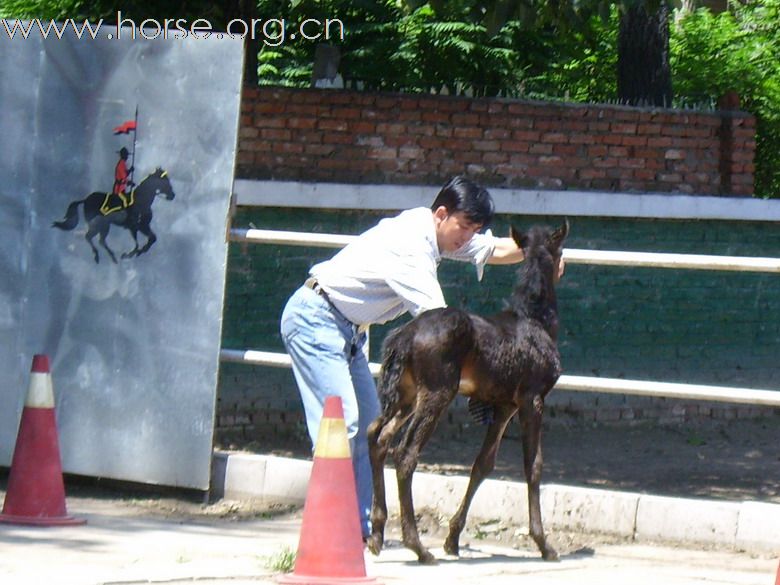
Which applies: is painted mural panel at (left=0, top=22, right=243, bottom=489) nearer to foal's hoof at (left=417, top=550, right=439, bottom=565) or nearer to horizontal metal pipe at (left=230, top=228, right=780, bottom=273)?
horizontal metal pipe at (left=230, top=228, right=780, bottom=273)

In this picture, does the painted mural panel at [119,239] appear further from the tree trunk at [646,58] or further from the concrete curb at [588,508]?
the tree trunk at [646,58]

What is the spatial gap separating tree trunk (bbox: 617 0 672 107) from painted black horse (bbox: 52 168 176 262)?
255 inches

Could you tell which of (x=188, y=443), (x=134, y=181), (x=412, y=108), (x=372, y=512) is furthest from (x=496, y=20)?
(x=372, y=512)

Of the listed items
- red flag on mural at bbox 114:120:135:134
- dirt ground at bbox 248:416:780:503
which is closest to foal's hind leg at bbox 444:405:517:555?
red flag on mural at bbox 114:120:135:134

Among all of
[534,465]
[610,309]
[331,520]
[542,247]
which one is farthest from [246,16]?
[331,520]

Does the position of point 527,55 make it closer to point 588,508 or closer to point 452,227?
point 588,508

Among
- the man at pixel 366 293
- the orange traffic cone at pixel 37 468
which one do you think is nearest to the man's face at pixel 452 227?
the man at pixel 366 293

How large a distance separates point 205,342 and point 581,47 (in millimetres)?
10384

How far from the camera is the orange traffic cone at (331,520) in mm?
4926

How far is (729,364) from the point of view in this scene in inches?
454

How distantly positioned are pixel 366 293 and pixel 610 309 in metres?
5.56

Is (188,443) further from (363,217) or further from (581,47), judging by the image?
(581,47)

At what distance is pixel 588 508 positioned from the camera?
6.39m

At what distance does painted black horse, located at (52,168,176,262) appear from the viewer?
691 centimetres
